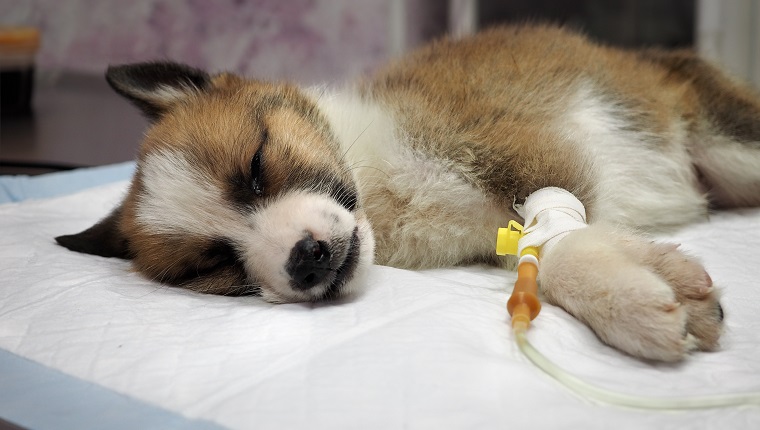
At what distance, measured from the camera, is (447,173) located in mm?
1903

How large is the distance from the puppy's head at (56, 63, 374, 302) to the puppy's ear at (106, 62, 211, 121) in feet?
0.39

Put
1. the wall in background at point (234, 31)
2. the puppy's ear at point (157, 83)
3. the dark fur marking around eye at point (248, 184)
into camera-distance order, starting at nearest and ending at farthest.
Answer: the dark fur marking around eye at point (248, 184), the puppy's ear at point (157, 83), the wall in background at point (234, 31)

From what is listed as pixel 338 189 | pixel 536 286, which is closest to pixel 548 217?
pixel 536 286

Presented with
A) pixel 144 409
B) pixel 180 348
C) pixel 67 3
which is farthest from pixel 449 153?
pixel 67 3

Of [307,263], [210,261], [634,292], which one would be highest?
[634,292]

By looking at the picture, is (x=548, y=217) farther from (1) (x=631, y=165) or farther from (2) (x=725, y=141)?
(2) (x=725, y=141)

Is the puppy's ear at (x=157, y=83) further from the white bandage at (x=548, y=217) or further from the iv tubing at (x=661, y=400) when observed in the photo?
the iv tubing at (x=661, y=400)

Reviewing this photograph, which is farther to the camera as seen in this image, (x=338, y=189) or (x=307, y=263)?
(x=338, y=189)

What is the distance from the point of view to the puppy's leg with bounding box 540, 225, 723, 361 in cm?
133

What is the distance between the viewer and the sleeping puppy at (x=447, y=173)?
152 centimetres

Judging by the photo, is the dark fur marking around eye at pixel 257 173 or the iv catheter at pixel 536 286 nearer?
the iv catheter at pixel 536 286

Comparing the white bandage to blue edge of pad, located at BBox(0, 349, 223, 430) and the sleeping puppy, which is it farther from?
blue edge of pad, located at BBox(0, 349, 223, 430)

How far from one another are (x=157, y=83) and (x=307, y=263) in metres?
0.87

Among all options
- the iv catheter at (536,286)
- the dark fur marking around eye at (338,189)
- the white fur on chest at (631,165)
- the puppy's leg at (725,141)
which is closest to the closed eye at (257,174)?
the dark fur marking around eye at (338,189)
